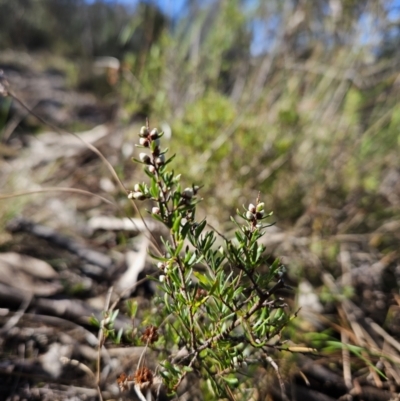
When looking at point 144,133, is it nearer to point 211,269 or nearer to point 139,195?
point 139,195

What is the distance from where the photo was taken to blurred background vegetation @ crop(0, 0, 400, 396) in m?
1.83

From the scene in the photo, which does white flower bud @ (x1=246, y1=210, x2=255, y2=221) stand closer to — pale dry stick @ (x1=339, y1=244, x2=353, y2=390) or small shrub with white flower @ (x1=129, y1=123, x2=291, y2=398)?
small shrub with white flower @ (x1=129, y1=123, x2=291, y2=398)

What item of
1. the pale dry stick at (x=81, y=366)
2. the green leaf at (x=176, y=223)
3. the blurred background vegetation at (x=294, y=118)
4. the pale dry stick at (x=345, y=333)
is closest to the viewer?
the green leaf at (x=176, y=223)

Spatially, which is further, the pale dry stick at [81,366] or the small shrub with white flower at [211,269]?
the pale dry stick at [81,366]

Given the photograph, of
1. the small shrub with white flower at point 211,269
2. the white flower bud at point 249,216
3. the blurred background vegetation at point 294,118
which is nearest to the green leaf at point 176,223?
the small shrub with white flower at point 211,269

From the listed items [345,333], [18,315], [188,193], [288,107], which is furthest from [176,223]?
[288,107]

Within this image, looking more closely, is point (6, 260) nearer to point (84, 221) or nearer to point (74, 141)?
point (84, 221)

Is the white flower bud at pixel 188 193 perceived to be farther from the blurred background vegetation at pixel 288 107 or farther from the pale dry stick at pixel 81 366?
the blurred background vegetation at pixel 288 107

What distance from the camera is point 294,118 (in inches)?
75.8

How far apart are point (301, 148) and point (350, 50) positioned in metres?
0.60

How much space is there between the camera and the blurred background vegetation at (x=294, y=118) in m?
1.83

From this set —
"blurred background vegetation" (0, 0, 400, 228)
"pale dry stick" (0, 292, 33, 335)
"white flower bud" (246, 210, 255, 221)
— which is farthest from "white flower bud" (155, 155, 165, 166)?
"blurred background vegetation" (0, 0, 400, 228)

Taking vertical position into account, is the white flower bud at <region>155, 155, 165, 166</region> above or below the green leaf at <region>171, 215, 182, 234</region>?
above

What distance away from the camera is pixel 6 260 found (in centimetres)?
138
